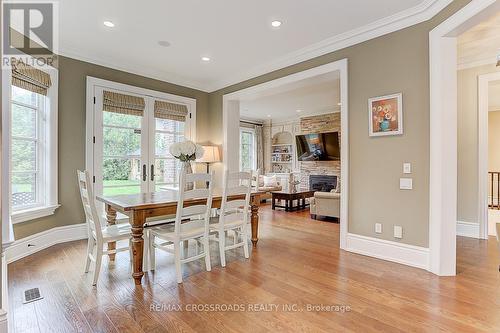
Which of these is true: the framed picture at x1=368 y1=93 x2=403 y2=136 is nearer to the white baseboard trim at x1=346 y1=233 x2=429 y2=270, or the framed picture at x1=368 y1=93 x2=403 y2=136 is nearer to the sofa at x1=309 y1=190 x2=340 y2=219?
the white baseboard trim at x1=346 y1=233 x2=429 y2=270

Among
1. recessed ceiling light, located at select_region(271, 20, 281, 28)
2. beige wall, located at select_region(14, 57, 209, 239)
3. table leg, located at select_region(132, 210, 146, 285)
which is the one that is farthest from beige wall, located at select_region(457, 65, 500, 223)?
beige wall, located at select_region(14, 57, 209, 239)

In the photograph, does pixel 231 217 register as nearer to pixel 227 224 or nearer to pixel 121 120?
pixel 227 224

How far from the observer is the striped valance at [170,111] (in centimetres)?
470

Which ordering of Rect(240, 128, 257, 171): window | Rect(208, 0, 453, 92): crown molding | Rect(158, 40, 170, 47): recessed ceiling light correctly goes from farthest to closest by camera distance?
Rect(240, 128, 257, 171): window
Rect(158, 40, 170, 47): recessed ceiling light
Rect(208, 0, 453, 92): crown molding

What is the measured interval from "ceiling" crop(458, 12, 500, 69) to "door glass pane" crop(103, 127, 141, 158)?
477cm

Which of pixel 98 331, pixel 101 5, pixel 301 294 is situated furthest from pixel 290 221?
pixel 101 5

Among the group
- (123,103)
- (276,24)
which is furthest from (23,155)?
(276,24)

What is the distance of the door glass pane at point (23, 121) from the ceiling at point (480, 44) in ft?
17.7

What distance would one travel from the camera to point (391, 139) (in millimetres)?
3010

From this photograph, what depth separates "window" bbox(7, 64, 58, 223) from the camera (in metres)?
3.18

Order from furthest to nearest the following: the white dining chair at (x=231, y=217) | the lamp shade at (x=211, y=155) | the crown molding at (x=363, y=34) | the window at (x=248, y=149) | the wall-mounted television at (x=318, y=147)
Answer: the window at (x=248, y=149)
the wall-mounted television at (x=318, y=147)
the lamp shade at (x=211, y=155)
the white dining chair at (x=231, y=217)
the crown molding at (x=363, y=34)

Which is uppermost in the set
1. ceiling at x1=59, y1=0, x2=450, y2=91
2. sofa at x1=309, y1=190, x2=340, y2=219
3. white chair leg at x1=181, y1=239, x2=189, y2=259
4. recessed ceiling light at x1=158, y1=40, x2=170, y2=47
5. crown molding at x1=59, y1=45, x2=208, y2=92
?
recessed ceiling light at x1=158, y1=40, x2=170, y2=47

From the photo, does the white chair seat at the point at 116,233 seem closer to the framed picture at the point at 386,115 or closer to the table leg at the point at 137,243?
the table leg at the point at 137,243

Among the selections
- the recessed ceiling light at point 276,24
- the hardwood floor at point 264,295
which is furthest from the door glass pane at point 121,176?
the recessed ceiling light at point 276,24
